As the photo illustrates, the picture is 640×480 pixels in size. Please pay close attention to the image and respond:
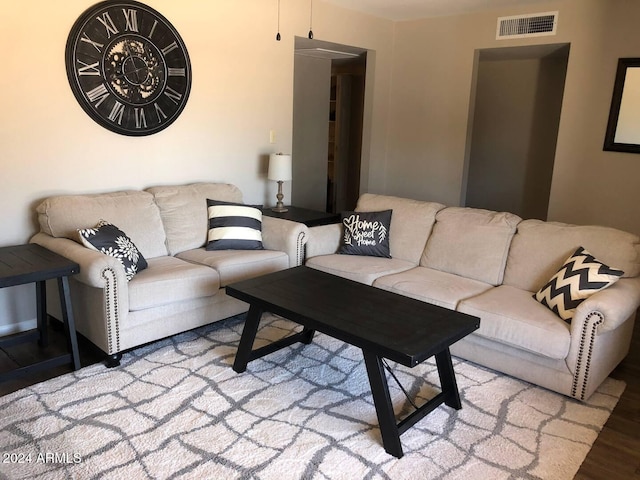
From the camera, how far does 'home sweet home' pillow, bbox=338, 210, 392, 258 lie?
381cm

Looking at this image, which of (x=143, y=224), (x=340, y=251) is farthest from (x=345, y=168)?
(x=143, y=224)

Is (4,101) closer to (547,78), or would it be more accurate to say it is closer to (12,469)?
(12,469)

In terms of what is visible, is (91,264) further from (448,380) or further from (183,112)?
(448,380)

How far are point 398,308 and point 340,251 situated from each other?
4.71 ft

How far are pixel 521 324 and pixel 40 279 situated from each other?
2496mm

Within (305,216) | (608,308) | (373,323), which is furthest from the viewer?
(305,216)

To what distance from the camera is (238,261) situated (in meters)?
3.39

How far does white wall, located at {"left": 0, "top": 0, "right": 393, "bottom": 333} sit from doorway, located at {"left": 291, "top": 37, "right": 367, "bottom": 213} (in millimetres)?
479

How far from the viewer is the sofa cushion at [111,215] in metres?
3.10

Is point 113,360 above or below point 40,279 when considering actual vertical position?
below

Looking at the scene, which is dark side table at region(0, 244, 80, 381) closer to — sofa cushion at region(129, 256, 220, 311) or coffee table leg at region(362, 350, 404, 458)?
sofa cushion at region(129, 256, 220, 311)

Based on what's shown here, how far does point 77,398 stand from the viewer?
8.17ft

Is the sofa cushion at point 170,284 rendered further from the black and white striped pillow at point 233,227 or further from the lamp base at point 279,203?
the lamp base at point 279,203

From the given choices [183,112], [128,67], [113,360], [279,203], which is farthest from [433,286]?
[128,67]
